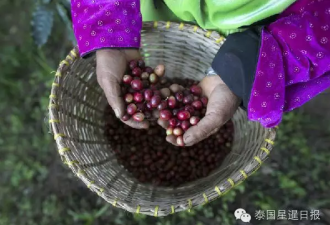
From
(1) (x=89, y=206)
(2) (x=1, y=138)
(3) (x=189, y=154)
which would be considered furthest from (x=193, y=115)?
(2) (x=1, y=138)

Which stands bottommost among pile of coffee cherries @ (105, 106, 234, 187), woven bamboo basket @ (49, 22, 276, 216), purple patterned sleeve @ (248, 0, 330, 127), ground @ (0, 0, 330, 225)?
ground @ (0, 0, 330, 225)

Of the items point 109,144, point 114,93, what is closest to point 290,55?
point 114,93

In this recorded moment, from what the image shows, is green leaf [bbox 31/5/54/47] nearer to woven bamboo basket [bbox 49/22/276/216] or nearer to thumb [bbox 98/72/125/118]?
woven bamboo basket [bbox 49/22/276/216]

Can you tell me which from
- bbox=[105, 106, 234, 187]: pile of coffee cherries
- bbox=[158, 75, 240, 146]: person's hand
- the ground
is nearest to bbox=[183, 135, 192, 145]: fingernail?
bbox=[158, 75, 240, 146]: person's hand

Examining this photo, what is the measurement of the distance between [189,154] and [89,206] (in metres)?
0.46

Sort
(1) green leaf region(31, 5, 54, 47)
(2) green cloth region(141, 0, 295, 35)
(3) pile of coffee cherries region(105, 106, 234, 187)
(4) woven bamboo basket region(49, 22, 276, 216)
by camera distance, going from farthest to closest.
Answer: (1) green leaf region(31, 5, 54, 47) < (3) pile of coffee cherries region(105, 106, 234, 187) < (4) woven bamboo basket region(49, 22, 276, 216) < (2) green cloth region(141, 0, 295, 35)

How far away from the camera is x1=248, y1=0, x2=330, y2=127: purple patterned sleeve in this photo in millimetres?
787

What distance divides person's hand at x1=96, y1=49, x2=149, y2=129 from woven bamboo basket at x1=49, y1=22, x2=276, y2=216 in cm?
11

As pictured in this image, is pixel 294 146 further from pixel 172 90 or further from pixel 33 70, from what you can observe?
pixel 33 70

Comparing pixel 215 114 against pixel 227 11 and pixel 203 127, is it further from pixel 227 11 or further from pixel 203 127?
pixel 227 11

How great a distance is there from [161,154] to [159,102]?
0.31 metres

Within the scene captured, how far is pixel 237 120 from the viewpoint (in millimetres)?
1203

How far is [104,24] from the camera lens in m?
0.89

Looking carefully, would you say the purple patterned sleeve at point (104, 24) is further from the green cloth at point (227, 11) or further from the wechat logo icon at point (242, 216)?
the wechat logo icon at point (242, 216)
